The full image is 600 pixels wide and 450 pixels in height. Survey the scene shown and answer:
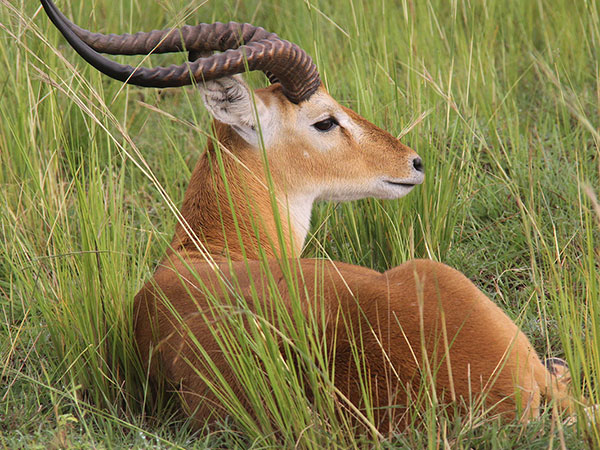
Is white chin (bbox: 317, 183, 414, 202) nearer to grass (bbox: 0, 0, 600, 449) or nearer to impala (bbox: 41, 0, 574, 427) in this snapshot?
impala (bbox: 41, 0, 574, 427)

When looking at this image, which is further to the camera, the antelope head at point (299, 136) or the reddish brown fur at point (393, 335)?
the antelope head at point (299, 136)

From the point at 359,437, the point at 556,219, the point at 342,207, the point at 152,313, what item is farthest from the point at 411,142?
the point at 359,437

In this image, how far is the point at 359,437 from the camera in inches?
101

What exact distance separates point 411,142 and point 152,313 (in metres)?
1.77

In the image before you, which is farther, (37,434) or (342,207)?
(342,207)

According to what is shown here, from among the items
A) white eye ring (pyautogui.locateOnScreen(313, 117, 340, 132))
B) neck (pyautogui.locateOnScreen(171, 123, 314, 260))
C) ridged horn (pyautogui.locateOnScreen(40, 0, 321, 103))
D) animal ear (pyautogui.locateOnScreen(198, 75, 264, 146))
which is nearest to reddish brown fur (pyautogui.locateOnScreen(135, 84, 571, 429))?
neck (pyautogui.locateOnScreen(171, 123, 314, 260))

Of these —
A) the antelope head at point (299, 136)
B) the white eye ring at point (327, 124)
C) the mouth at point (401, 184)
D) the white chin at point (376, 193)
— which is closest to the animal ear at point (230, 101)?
the antelope head at point (299, 136)

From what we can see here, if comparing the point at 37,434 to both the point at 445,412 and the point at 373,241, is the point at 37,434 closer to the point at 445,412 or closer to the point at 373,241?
the point at 445,412

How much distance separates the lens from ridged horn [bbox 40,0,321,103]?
3.14 metres

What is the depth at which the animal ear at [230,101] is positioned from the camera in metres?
3.58

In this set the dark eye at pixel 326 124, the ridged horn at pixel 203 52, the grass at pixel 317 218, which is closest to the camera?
the grass at pixel 317 218

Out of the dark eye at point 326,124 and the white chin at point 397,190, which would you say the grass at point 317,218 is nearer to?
the white chin at point 397,190

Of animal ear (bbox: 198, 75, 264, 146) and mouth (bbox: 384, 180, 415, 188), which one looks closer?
animal ear (bbox: 198, 75, 264, 146)

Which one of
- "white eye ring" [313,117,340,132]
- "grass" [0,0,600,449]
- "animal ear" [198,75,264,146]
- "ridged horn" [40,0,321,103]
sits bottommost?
"grass" [0,0,600,449]
